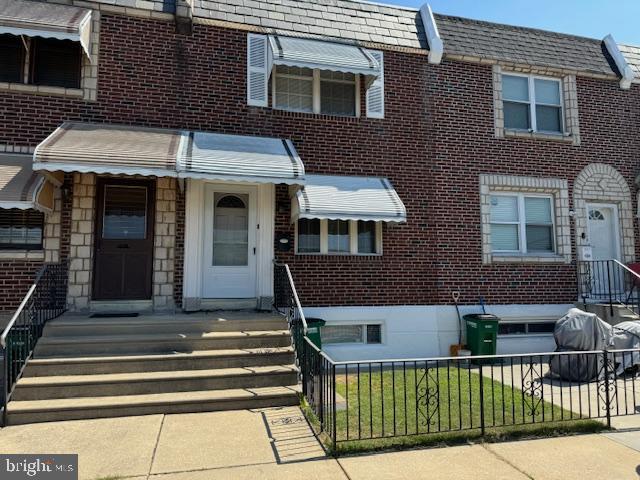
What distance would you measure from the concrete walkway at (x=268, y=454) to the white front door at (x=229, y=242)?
304 cm

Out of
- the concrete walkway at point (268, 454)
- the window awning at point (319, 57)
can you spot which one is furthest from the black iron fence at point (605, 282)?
the window awning at point (319, 57)

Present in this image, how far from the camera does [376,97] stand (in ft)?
29.9

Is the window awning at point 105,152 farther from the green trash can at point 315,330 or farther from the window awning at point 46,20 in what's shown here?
the green trash can at point 315,330

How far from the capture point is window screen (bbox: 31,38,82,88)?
767 cm

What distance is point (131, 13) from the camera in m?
8.08

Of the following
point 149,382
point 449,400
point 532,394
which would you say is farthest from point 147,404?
point 532,394

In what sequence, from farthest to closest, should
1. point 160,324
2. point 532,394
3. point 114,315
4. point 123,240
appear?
1. point 123,240
2. point 114,315
3. point 160,324
4. point 532,394

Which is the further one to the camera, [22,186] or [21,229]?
[21,229]

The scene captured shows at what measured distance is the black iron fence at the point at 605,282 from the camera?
9.55m

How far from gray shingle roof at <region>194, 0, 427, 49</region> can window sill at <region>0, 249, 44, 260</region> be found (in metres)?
5.17

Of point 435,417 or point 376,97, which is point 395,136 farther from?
point 435,417

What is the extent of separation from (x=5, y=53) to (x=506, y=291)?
414 inches

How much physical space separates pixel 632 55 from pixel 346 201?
9.09 meters

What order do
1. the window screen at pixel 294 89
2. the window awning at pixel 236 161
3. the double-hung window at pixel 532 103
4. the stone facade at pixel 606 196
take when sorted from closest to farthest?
the window awning at pixel 236 161 → the window screen at pixel 294 89 → the stone facade at pixel 606 196 → the double-hung window at pixel 532 103
